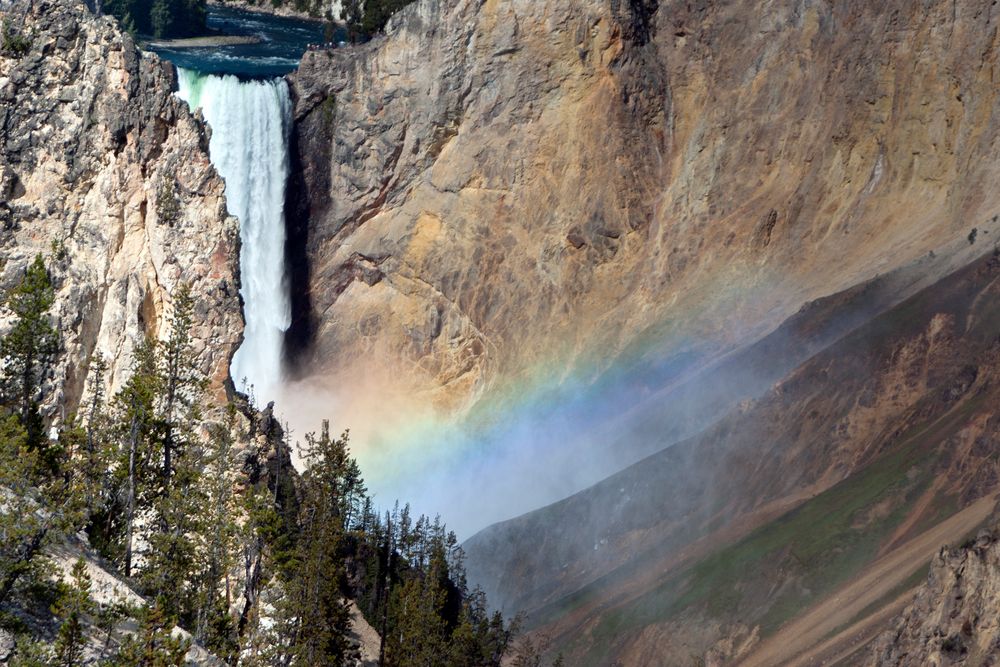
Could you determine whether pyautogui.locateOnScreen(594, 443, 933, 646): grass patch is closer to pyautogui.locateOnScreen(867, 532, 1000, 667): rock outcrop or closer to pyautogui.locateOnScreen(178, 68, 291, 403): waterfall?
pyautogui.locateOnScreen(867, 532, 1000, 667): rock outcrop

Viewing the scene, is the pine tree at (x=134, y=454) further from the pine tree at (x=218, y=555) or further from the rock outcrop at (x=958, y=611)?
the rock outcrop at (x=958, y=611)

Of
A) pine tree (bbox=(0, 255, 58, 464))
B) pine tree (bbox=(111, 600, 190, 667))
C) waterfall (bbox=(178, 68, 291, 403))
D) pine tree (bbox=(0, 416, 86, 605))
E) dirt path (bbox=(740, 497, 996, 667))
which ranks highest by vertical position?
waterfall (bbox=(178, 68, 291, 403))

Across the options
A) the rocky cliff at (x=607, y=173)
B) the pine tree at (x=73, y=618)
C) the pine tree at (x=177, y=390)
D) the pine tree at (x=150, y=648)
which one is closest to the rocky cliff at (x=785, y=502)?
the rocky cliff at (x=607, y=173)

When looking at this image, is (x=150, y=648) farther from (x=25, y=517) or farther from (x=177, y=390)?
(x=177, y=390)

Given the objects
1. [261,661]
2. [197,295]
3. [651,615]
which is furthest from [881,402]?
[261,661]

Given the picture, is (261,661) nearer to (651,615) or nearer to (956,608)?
(956,608)

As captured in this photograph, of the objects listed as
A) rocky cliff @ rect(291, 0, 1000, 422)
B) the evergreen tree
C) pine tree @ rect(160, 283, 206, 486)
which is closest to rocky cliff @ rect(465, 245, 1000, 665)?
rocky cliff @ rect(291, 0, 1000, 422)
